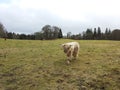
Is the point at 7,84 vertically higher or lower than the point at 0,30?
lower

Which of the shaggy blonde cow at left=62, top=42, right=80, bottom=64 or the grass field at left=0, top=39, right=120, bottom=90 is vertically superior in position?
the shaggy blonde cow at left=62, top=42, right=80, bottom=64

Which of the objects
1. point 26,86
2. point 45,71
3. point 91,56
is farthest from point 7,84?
point 91,56

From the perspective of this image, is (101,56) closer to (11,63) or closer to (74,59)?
Result: (74,59)

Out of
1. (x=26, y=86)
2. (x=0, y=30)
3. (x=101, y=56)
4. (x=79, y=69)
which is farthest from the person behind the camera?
(x=0, y=30)

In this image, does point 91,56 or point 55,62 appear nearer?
point 55,62

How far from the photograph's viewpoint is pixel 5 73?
1706cm

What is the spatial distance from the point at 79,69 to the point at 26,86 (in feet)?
12.0

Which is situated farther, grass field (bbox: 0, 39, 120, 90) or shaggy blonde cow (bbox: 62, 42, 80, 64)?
shaggy blonde cow (bbox: 62, 42, 80, 64)

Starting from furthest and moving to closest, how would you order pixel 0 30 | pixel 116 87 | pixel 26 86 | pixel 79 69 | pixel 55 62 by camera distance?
pixel 0 30
pixel 55 62
pixel 79 69
pixel 26 86
pixel 116 87

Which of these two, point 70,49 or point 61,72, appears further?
point 70,49

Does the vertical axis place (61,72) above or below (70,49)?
below

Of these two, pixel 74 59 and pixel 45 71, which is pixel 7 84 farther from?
pixel 74 59

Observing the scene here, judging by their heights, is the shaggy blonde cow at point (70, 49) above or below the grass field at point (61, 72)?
above

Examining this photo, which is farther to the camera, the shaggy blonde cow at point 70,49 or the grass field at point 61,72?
the shaggy blonde cow at point 70,49
